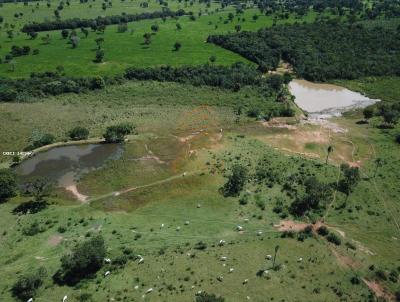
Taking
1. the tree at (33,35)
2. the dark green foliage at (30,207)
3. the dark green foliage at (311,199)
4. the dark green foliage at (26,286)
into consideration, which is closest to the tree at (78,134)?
the dark green foliage at (30,207)

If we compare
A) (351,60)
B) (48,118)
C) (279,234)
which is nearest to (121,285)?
(279,234)

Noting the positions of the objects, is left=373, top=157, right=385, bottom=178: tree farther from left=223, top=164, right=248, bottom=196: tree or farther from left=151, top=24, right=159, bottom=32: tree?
left=151, top=24, right=159, bottom=32: tree

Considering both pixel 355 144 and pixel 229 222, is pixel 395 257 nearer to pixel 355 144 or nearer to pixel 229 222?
pixel 229 222

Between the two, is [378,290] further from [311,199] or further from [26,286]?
[26,286]

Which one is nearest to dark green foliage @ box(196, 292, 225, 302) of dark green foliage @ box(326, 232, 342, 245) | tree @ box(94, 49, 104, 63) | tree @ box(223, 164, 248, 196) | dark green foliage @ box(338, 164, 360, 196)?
dark green foliage @ box(326, 232, 342, 245)

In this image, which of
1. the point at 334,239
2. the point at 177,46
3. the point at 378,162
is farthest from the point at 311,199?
the point at 177,46
